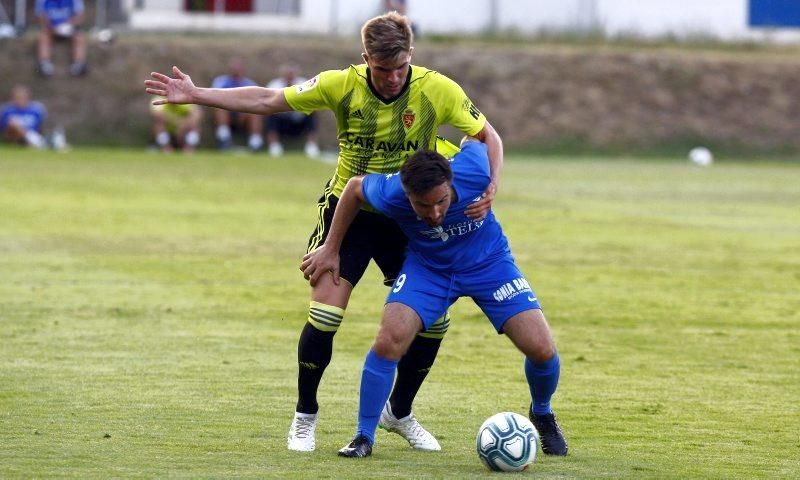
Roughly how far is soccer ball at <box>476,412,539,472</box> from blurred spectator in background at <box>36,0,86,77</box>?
31.5 metres

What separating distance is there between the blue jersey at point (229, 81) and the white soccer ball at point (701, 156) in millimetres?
11342

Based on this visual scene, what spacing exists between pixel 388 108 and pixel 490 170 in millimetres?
598

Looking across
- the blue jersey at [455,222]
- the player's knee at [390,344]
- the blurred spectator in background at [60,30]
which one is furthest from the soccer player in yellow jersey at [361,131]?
the blurred spectator in background at [60,30]

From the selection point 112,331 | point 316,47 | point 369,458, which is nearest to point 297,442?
point 369,458

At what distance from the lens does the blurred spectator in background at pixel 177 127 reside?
35.6m

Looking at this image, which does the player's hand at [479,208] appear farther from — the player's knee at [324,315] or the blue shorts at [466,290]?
the player's knee at [324,315]

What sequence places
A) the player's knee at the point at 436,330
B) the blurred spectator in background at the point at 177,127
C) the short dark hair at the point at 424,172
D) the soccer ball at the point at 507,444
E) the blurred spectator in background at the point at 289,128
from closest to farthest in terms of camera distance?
the short dark hair at the point at 424,172, the soccer ball at the point at 507,444, the player's knee at the point at 436,330, the blurred spectator in background at the point at 177,127, the blurred spectator in background at the point at 289,128

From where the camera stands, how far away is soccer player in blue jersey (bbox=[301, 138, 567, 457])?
7.16m

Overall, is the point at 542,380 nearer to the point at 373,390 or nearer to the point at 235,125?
the point at 373,390

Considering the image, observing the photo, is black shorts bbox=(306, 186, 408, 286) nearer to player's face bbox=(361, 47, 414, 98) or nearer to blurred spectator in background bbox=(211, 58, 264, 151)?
player's face bbox=(361, 47, 414, 98)

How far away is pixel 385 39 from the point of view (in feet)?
23.4

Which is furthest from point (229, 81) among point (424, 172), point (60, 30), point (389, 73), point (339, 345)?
point (424, 172)

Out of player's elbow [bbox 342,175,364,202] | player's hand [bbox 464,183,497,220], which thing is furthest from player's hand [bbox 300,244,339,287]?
player's hand [bbox 464,183,497,220]

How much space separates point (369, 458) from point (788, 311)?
262 inches
